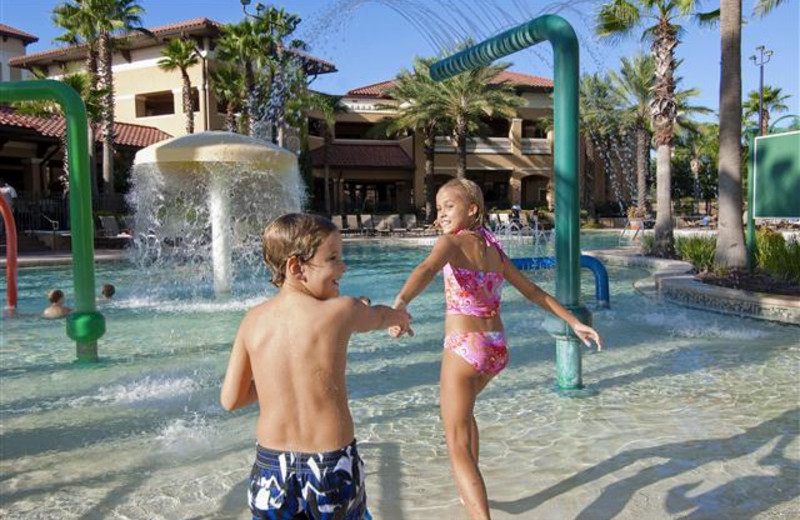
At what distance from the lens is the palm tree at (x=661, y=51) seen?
706 inches

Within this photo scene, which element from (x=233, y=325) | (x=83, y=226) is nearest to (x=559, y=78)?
(x=83, y=226)

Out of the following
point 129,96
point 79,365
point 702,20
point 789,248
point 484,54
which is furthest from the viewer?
point 129,96

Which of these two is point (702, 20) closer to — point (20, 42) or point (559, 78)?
point (559, 78)

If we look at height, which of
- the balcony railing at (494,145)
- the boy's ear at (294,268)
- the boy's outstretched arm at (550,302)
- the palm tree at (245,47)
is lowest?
the boy's outstretched arm at (550,302)

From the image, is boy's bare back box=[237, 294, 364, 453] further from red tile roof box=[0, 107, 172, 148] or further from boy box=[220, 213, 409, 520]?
red tile roof box=[0, 107, 172, 148]

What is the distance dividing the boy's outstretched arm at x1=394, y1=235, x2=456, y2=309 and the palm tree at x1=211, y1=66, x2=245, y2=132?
29316 millimetres

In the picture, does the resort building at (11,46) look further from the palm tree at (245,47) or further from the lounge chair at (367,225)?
the lounge chair at (367,225)

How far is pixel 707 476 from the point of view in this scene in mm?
3670

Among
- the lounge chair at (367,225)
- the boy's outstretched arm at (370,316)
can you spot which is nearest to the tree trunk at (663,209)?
the lounge chair at (367,225)

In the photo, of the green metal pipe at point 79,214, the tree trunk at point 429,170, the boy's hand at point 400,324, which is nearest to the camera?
the boy's hand at point 400,324

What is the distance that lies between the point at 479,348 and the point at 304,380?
110 cm

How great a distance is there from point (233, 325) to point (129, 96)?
30269 millimetres

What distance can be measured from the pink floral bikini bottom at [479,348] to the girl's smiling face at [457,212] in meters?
0.46

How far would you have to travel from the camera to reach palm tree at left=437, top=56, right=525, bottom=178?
35406 mm
